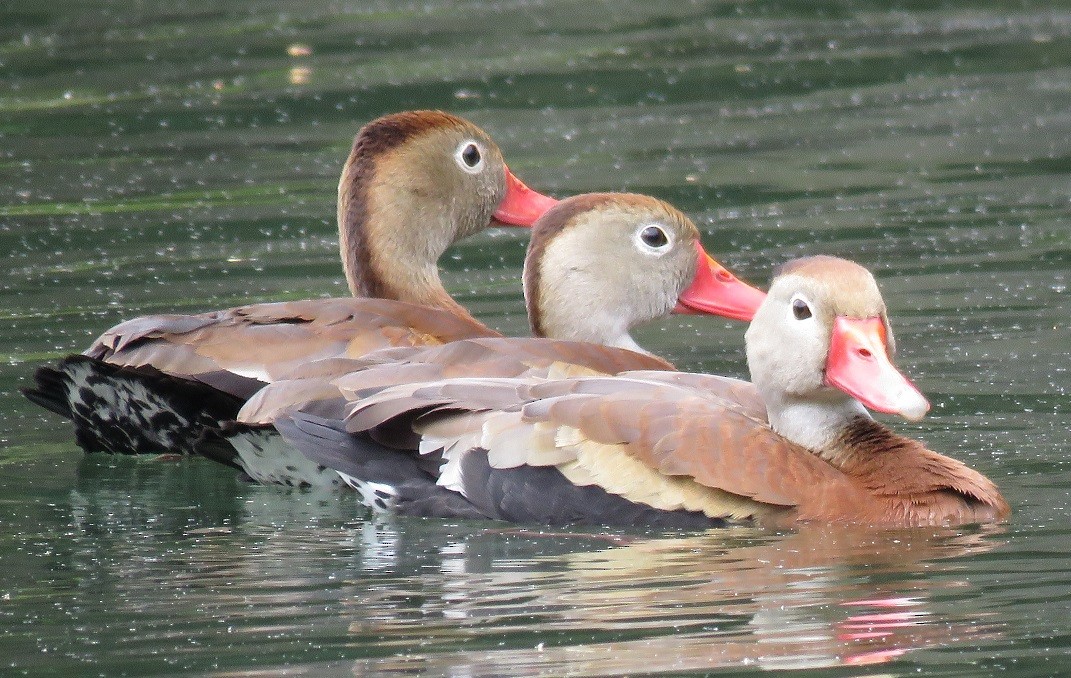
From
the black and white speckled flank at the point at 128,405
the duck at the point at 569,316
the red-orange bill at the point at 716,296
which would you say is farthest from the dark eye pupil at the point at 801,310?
the black and white speckled flank at the point at 128,405

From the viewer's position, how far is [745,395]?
786cm

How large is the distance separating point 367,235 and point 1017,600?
411cm

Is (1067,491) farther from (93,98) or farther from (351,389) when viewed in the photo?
(93,98)

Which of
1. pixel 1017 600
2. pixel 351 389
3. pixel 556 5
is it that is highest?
pixel 556 5

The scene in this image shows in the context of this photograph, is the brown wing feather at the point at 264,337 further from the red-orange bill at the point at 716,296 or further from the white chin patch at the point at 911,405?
the white chin patch at the point at 911,405

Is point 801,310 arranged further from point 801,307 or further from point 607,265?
point 607,265

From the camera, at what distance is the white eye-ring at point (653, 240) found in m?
8.98

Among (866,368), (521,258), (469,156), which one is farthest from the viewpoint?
(521,258)

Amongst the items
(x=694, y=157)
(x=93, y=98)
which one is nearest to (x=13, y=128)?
(x=93, y=98)

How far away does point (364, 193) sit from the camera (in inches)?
→ 371

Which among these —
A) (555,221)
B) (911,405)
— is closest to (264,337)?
(555,221)

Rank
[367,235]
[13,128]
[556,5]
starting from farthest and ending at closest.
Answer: [556,5], [13,128], [367,235]

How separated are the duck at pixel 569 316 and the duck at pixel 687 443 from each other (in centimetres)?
14

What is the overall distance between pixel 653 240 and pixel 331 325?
1.53m
